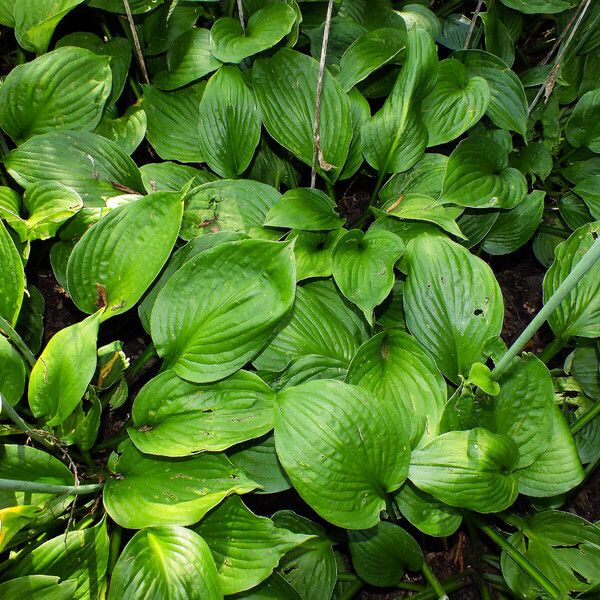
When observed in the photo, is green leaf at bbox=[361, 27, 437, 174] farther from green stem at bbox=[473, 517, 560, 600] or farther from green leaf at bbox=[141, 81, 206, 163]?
green stem at bbox=[473, 517, 560, 600]

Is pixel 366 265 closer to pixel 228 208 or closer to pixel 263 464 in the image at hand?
pixel 228 208

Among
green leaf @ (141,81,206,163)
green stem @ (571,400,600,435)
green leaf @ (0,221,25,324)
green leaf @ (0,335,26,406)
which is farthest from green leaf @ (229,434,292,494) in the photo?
green leaf @ (141,81,206,163)

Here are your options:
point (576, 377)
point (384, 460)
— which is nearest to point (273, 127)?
point (384, 460)

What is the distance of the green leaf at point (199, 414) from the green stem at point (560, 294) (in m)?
0.51

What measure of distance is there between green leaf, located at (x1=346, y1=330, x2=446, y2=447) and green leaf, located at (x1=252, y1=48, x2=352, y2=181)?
0.57 meters

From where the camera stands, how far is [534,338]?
2057 millimetres

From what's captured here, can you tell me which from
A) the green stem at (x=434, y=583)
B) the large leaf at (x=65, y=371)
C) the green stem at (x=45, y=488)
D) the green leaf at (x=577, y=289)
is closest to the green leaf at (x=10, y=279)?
the large leaf at (x=65, y=371)

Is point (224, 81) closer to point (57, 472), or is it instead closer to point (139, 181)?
point (139, 181)

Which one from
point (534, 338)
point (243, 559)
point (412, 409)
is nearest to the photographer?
point (243, 559)

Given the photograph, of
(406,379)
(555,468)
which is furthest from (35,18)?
(555,468)

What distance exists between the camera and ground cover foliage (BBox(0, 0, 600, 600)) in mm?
1313

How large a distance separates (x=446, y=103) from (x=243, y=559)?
4.47 feet

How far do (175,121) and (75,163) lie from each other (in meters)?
0.36

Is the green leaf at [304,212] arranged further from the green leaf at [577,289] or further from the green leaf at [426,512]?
the green leaf at [426,512]
